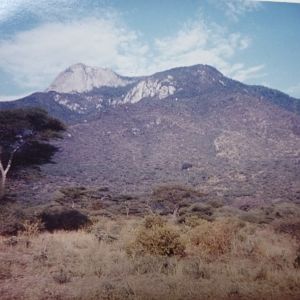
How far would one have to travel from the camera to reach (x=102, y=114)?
6.46 meters

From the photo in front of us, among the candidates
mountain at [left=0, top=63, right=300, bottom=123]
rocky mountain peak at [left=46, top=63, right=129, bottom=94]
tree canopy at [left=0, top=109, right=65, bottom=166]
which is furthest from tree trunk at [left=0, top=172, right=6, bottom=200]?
rocky mountain peak at [left=46, top=63, right=129, bottom=94]

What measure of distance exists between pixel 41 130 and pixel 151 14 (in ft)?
7.91

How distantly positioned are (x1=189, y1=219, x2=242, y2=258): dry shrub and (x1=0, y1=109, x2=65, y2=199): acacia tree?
249cm

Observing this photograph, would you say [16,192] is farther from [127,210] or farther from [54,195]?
[127,210]

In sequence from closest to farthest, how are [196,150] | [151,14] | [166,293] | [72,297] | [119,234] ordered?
[72,297], [166,293], [151,14], [196,150], [119,234]

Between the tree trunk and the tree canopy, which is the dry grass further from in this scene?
the tree canopy

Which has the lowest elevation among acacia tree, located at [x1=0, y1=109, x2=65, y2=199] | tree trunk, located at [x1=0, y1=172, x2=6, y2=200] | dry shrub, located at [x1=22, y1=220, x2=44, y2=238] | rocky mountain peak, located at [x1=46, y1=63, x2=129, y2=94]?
dry shrub, located at [x1=22, y1=220, x2=44, y2=238]

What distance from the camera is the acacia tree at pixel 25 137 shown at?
18.9 ft

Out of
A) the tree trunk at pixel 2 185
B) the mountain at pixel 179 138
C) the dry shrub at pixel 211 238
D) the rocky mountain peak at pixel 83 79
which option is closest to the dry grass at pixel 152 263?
the dry shrub at pixel 211 238

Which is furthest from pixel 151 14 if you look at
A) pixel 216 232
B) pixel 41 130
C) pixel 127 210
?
pixel 216 232

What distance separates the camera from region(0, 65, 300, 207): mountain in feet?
18.9

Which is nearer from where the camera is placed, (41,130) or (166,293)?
(166,293)

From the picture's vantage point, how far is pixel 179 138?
643cm

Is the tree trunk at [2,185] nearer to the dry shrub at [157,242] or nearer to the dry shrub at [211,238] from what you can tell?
the dry shrub at [157,242]
